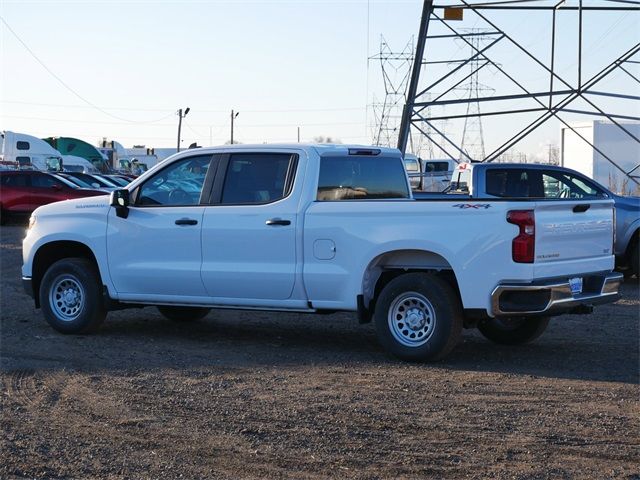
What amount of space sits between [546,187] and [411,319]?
785cm

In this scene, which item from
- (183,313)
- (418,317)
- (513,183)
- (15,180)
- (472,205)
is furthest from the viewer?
(15,180)

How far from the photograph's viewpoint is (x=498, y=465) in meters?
6.32

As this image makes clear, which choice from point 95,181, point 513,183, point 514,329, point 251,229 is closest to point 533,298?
point 514,329

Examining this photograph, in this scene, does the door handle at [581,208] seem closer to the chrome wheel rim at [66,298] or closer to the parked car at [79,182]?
the chrome wheel rim at [66,298]

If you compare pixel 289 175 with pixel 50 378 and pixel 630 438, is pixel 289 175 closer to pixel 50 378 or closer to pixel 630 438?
pixel 50 378

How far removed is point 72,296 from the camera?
37.4 feet

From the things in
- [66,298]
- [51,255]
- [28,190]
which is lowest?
[66,298]

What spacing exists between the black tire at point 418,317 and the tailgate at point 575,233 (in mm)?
888

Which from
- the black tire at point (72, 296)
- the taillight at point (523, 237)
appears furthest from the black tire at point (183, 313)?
the taillight at point (523, 237)

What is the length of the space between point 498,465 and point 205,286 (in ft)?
15.7

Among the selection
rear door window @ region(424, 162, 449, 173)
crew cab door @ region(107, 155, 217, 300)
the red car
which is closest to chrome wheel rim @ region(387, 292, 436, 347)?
crew cab door @ region(107, 155, 217, 300)

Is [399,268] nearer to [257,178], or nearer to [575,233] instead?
[575,233]

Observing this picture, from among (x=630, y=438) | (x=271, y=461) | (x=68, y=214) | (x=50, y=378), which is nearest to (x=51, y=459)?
(x=271, y=461)

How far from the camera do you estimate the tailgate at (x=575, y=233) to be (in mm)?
9164
